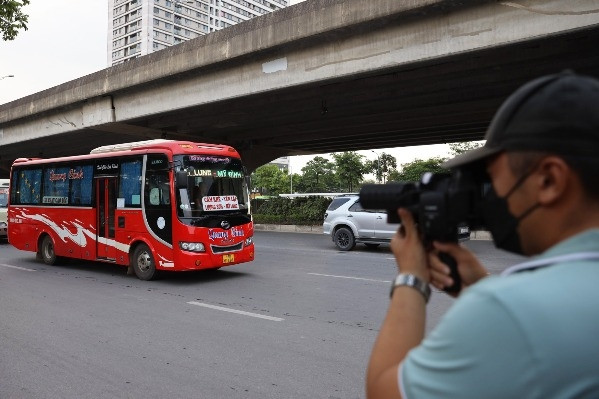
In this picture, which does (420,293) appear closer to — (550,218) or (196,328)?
(550,218)

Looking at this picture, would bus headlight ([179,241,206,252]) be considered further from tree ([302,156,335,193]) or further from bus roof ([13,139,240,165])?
tree ([302,156,335,193])

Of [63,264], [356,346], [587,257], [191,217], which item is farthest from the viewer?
[63,264]

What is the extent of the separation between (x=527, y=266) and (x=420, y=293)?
1.15ft

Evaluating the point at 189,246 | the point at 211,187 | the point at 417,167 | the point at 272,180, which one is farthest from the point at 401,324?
the point at 272,180

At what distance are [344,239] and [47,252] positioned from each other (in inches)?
338

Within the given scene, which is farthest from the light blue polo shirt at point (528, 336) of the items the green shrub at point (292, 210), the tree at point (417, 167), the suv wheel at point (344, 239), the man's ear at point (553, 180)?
the tree at point (417, 167)

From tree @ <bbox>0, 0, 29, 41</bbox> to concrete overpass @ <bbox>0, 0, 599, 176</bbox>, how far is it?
6.49 meters

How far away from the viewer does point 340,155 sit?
56.7 metres

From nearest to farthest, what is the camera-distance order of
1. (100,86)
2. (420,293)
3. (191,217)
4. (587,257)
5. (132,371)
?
(587,257)
(420,293)
(132,371)
(191,217)
(100,86)

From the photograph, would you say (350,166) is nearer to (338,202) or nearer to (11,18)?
(338,202)

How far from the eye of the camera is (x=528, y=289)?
976 millimetres

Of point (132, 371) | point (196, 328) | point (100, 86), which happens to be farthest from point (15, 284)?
point (100, 86)

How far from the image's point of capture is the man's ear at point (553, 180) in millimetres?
1081

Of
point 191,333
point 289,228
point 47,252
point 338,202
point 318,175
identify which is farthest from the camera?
point 318,175
